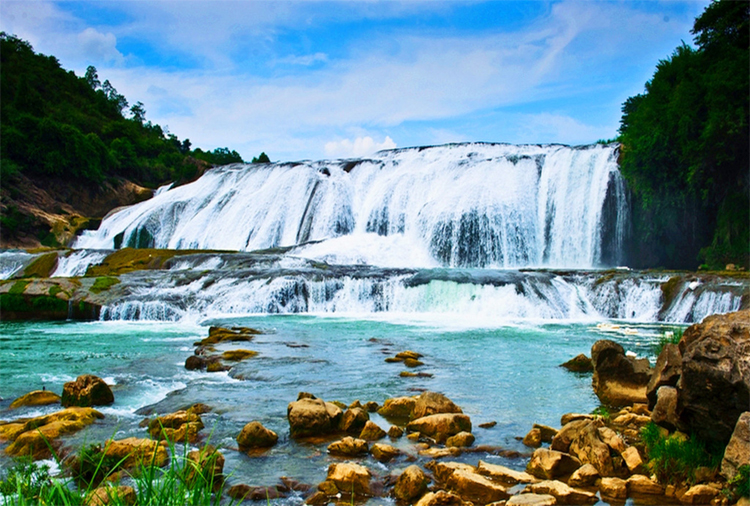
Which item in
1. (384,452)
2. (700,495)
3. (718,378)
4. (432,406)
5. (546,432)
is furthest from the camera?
(432,406)

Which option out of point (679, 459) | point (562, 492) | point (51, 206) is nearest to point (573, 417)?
point (679, 459)

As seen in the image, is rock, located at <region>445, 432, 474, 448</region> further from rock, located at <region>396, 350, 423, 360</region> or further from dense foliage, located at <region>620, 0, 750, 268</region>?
dense foliage, located at <region>620, 0, 750, 268</region>

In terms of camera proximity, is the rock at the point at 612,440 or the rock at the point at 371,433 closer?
the rock at the point at 612,440

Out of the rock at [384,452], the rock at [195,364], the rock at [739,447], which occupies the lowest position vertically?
the rock at [384,452]

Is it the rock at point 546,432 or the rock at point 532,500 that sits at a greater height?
the rock at point 546,432

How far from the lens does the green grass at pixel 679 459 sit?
4.73 metres

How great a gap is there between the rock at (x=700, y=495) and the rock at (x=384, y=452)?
7.92 feet

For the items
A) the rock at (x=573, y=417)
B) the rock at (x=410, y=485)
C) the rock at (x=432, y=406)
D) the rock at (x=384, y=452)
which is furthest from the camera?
the rock at (x=432, y=406)

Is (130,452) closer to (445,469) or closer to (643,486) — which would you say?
(445,469)

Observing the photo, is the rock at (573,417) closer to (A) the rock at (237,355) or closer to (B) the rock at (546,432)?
(B) the rock at (546,432)

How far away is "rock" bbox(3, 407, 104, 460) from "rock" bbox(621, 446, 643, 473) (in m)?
5.10

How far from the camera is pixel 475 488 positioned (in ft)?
15.4

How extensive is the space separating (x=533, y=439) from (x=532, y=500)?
66.3 inches

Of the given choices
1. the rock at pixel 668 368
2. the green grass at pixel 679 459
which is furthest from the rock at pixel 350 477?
the rock at pixel 668 368
